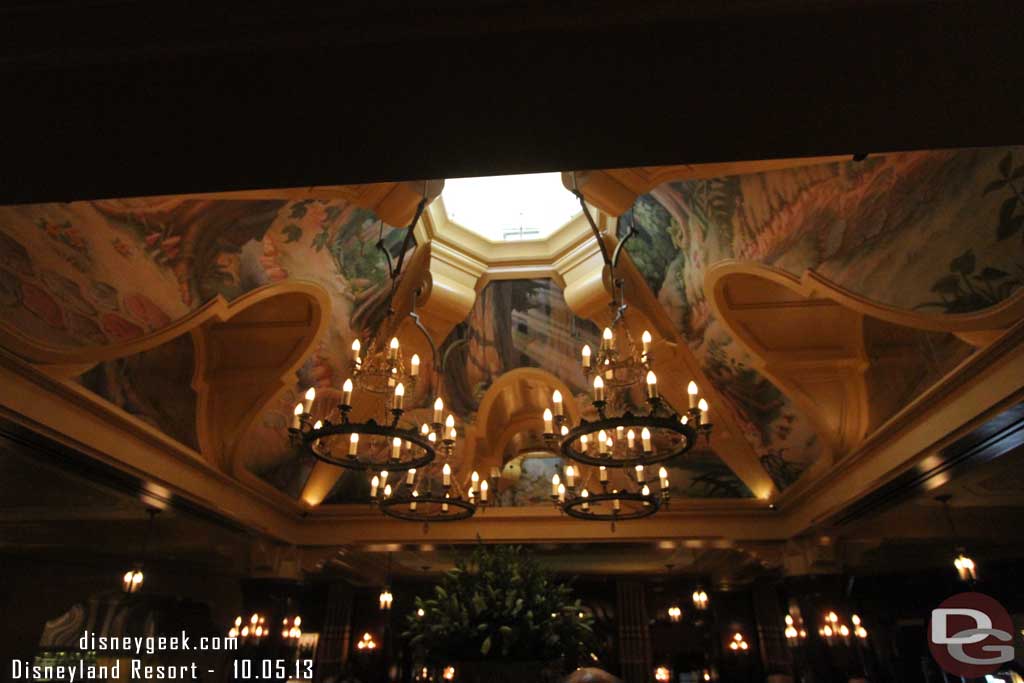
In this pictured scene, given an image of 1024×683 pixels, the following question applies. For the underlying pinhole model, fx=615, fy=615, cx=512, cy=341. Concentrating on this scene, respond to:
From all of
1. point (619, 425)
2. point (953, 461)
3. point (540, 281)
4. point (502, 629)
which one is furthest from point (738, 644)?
point (502, 629)

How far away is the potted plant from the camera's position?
3.24 m

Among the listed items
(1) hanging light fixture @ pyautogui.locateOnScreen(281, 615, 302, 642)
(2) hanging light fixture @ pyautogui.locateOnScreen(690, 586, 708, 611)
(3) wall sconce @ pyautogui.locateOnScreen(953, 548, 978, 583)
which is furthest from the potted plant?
(2) hanging light fixture @ pyautogui.locateOnScreen(690, 586, 708, 611)

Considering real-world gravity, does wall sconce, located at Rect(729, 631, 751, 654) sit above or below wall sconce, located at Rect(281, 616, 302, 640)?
below

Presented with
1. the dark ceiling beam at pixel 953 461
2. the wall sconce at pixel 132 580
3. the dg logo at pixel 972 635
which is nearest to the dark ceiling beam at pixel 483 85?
the dark ceiling beam at pixel 953 461

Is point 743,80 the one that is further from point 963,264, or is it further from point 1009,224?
point 963,264

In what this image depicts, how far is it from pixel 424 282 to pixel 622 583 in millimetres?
10299

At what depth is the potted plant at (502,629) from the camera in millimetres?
3236

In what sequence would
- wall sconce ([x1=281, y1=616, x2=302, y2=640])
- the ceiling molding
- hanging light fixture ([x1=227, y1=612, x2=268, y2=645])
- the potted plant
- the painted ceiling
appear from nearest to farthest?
the potted plant, the painted ceiling, the ceiling molding, hanging light fixture ([x1=227, y1=612, x2=268, y2=645]), wall sconce ([x1=281, y1=616, x2=302, y2=640])

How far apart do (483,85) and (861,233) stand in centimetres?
489

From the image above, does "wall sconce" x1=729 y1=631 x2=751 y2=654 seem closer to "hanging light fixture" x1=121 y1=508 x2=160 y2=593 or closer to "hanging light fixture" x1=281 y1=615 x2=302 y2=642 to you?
"hanging light fixture" x1=281 y1=615 x2=302 y2=642

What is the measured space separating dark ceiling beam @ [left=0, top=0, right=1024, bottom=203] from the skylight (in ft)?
17.1

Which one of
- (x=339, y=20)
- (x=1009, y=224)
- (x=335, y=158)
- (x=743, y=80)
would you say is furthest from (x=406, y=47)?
(x=1009, y=224)

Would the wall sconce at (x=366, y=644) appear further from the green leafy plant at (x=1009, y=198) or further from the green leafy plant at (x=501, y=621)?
the green leafy plant at (x=1009, y=198)

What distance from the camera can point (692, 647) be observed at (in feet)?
47.0
